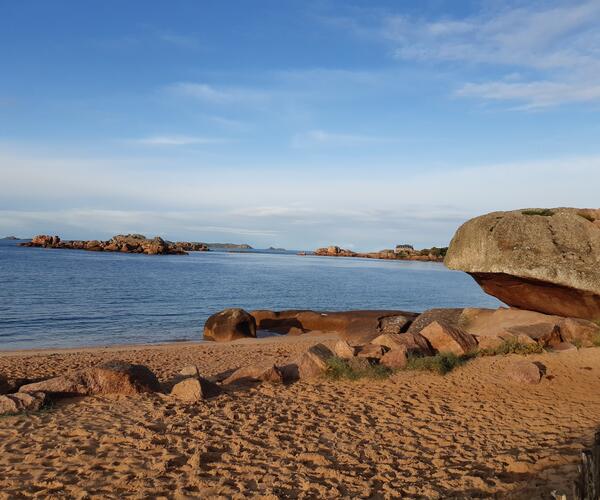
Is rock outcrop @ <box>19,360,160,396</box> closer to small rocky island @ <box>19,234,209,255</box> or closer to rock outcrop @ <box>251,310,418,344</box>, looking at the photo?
rock outcrop @ <box>251,310,418,344</box>

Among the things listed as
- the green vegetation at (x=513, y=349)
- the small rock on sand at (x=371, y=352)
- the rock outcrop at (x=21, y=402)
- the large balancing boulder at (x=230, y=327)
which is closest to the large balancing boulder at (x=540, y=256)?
the green vegetation at (x=513, y=349)

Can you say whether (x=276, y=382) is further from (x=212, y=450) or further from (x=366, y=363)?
(x=212, y=450)

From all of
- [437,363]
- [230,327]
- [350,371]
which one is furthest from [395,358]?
[230,327]

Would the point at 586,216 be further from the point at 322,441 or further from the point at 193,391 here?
the point at 193,391

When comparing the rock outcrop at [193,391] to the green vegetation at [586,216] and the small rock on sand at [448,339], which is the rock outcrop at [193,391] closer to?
the small rock on sand at [448,339]

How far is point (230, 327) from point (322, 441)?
16.1 metres

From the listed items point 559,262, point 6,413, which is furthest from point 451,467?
point 559,262

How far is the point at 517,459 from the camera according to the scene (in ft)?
25.5

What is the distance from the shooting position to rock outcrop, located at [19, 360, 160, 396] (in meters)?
10.4

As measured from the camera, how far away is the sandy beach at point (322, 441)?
21.7 ft

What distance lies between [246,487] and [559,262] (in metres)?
13.7

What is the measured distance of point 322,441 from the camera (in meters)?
8.52

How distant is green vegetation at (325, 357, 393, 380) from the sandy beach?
0.25 metres

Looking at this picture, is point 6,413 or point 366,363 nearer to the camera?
point 6,413
